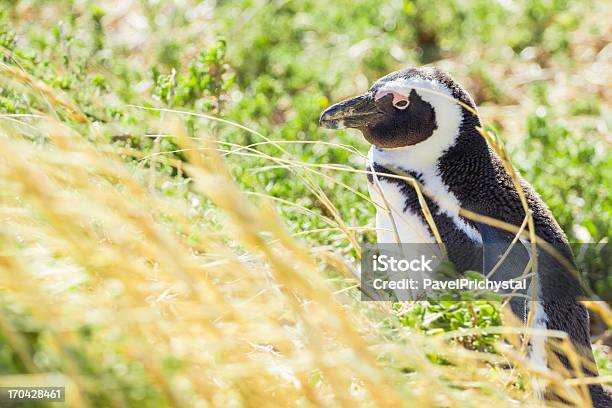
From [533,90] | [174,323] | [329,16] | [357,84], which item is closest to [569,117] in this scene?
[533,90]

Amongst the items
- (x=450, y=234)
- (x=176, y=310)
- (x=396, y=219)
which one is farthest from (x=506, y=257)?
(x=176, y=310)

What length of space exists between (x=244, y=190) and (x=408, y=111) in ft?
1.87

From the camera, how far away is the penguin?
1827 mm

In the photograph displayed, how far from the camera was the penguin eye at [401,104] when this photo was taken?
2.02 m

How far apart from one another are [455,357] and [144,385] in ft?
1.77

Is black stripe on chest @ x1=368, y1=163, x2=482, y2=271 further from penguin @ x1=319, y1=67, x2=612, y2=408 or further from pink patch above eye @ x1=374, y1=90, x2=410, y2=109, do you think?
pink patch above eye @ x1=374, y1=90, x2=410, y2=109

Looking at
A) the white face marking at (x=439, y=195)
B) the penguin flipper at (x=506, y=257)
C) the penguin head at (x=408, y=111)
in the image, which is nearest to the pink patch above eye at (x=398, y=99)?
the penguin head at (x=408, y=111)

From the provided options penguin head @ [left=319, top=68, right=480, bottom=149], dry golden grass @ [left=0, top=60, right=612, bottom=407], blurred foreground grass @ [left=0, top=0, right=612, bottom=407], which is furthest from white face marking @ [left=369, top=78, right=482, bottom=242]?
dry golden grass @ [left=0, top=60, right=612, bottom=407]

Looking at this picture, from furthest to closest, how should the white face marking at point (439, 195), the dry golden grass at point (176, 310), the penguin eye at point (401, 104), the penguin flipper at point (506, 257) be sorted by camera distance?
the penguin eye at point (401, 104) → the white face marking at point (439, 195) → the penguin flipper at point (506, 257) → the dry golden grass at point (176, 310)

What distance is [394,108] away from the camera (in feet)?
6.68

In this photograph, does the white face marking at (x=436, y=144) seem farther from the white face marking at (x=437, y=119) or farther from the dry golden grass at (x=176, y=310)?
the dry golden grass at (x=176, y=310)

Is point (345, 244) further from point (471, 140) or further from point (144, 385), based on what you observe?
point (144, 385)

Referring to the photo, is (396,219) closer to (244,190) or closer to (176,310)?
(244,190)

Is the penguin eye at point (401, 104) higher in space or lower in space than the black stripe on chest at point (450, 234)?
higher
